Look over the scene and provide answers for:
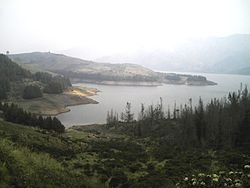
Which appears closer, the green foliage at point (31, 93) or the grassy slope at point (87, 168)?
the grassy slope at point (87, 168)

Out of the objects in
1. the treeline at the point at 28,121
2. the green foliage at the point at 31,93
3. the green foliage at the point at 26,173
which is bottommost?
the treeline at the point at 28,121

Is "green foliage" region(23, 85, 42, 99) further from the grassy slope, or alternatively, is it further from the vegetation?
the grassy slope

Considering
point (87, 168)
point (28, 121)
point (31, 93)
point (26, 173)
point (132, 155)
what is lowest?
point (132, 155)

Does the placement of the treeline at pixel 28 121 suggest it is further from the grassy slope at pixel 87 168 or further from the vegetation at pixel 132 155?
the grassy slope at pixel 87 168

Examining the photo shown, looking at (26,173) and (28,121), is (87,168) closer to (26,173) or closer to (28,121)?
(26,173)

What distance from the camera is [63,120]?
152 meters

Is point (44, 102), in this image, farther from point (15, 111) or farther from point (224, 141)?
point (224, 141)

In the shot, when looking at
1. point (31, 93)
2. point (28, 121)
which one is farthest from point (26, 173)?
point (31, 93)

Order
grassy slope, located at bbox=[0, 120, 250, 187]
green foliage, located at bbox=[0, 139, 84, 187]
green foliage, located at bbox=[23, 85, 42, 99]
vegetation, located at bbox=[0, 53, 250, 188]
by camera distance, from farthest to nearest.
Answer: green foliage, located at bbox=[23, 85, 42, 99] → vegetation, located at bbox=[0, 53, 250, 188] → grassy slope, located at bbox=[0, 120, 250, 187] → green foliage, located at bbox=[0, 139, 84, 187]

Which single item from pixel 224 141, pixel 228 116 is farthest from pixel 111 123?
pixel 224 141

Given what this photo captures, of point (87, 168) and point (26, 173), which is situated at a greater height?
point (26, 173)

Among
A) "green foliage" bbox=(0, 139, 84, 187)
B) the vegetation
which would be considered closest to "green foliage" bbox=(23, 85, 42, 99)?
the vegetation

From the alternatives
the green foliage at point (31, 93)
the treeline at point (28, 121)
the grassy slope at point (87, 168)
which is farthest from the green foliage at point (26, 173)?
the green foliage at point (31, 93)

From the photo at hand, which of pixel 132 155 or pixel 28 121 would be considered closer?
pixel 132 155
